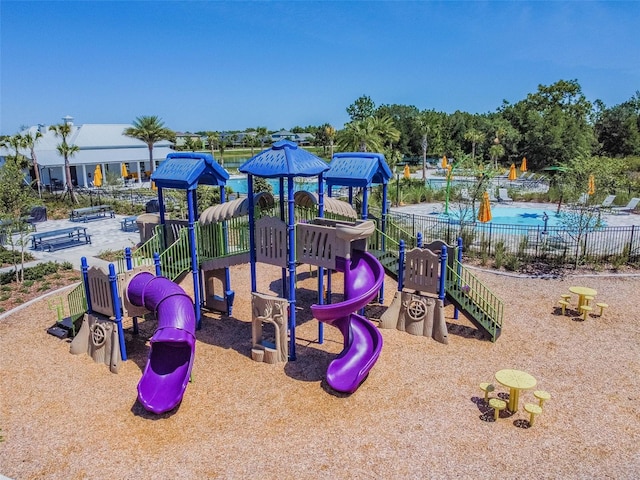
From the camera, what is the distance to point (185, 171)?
12312mm

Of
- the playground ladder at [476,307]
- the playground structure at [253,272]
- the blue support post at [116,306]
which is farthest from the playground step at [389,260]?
the blue support post at [116,306]

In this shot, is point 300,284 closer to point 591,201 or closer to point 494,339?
point 494,339

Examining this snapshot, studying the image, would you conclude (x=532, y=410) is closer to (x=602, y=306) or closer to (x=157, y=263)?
(x=602, y=306)

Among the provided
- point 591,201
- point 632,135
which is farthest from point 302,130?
point 591,201

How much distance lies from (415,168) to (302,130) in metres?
79.1

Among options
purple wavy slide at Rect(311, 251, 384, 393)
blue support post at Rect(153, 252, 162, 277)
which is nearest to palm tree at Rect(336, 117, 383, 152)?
purple wavy slide at Rect(311, 251, 384, 393)

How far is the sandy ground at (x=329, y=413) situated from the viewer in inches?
305

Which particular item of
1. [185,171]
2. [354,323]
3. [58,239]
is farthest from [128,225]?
[354,323]

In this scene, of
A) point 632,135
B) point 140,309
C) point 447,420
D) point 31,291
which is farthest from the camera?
point 632,135

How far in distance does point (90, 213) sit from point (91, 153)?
16.0 meters

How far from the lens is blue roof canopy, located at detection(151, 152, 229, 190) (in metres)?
12.2

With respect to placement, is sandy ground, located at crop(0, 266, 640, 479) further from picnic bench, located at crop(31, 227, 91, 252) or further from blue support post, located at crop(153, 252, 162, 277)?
picnic bench, located at crop(31, 227, 91, 252)

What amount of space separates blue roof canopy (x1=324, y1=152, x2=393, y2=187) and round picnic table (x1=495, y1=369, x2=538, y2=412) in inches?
232

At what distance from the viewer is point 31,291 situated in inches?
636
